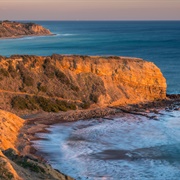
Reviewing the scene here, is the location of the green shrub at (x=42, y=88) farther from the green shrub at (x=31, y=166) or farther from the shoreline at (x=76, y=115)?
the green shrub at (x=31, y=166)

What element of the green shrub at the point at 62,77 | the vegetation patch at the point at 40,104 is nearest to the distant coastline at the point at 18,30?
the green shrub at the point at 62,77

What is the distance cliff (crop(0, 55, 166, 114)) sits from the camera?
4497 cm

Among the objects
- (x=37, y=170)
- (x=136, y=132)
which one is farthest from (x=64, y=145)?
(x=37, y=170)

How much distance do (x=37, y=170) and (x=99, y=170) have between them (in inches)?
248

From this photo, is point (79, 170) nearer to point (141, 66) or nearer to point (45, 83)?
point (45, 83)

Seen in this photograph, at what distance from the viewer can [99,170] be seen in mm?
26969

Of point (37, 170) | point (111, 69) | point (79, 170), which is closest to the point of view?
point (37, 170)

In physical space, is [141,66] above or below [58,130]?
above

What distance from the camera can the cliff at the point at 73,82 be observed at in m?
45.0

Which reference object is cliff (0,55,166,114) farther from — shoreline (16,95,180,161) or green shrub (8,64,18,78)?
shoreline (16,95,180,161)

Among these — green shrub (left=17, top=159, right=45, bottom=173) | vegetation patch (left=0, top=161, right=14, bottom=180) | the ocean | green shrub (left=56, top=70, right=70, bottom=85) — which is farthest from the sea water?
green shrub (left=56, top=70, right=70, bottom=85)

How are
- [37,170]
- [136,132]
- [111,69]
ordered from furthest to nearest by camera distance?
[111,69], [136,132], [37,170]

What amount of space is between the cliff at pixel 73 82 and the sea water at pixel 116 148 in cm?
515

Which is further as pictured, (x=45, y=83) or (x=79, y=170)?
(x=45, y=83)
